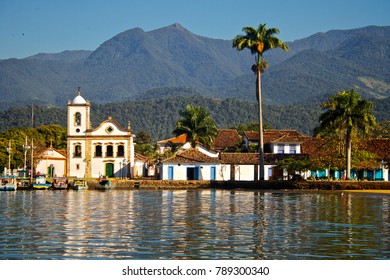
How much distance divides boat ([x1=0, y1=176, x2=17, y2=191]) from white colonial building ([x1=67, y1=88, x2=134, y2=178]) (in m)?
10.1

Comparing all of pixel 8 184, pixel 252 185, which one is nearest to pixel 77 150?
pixel 8 184

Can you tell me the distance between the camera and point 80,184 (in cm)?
6819

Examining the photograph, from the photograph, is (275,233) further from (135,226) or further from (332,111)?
(332,111)

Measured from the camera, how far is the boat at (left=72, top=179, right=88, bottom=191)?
67.3 meters

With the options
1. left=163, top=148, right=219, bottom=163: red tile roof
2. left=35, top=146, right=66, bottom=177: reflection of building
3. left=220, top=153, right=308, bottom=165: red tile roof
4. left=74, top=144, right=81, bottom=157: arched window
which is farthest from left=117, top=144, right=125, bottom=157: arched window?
left=220, top=153, right=308, bottom=165: red tile roof

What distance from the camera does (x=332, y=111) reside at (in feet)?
206

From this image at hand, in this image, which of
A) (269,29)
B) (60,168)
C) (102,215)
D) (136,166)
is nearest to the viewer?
(102,215)

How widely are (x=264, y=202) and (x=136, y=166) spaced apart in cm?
4217

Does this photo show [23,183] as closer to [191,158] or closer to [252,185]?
[191,158]

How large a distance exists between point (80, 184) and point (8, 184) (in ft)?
21.8

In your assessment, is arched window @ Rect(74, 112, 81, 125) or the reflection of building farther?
the reflection of building

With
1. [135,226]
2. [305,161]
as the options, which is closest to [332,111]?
[305,161]

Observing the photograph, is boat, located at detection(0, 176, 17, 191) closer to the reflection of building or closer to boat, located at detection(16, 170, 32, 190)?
boat, located at detection(16, 170, 32, 190)
